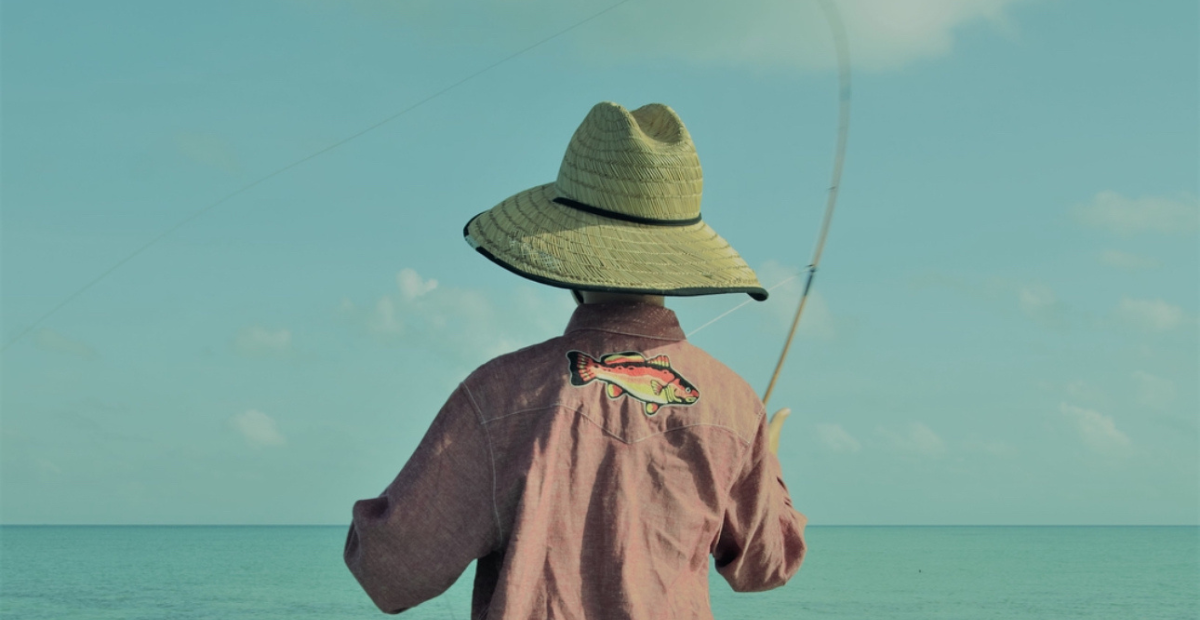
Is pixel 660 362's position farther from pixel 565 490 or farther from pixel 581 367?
pixel 565 490

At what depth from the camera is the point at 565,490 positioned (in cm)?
156

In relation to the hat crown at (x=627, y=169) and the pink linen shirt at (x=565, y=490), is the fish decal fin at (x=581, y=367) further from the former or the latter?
the hat crown at (x=627, y=169)

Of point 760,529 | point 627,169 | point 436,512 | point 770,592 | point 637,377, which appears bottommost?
point 770,592

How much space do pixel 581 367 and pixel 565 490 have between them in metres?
0.17

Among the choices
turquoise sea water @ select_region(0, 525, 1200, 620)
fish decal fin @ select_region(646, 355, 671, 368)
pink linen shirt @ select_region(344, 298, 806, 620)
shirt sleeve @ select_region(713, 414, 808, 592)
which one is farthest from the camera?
turquoise sea water @ select_region(0, 525, 1200, 620)

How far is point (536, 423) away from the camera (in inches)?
61.9

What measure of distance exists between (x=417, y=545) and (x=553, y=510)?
196 millimetres

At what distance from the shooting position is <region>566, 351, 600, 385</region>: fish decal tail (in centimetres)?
160

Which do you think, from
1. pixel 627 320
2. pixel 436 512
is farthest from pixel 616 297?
pixel 436 512

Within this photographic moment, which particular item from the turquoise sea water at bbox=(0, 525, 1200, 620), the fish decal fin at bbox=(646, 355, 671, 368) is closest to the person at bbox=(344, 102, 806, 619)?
the fish decal fin at bbox=(646, 355, 671, 368)

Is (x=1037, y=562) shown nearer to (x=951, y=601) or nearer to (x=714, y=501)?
(x=951, y=601)

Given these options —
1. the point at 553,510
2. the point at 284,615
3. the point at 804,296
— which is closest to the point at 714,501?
the point at 553,510

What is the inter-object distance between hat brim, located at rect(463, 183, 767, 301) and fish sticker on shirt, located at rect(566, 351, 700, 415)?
98mm

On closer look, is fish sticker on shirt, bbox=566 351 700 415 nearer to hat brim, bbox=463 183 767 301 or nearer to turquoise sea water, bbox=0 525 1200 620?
hat brim, bbox=463 183 767 301
